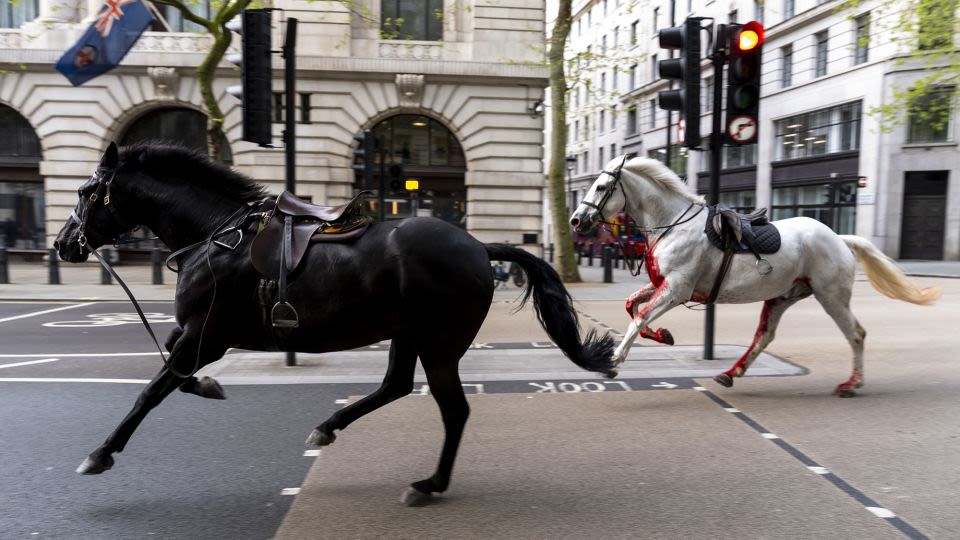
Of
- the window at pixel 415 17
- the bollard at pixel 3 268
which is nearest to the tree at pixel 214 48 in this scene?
the bollard at pixel 3 268

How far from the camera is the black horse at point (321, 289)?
3.58 metres

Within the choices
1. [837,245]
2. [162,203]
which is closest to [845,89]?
[837,245]

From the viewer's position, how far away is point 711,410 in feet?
17.4

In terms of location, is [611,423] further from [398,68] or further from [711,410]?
[398,68]

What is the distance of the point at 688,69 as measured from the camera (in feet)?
23.0

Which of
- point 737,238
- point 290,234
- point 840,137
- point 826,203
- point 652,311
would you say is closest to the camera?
point 290,234

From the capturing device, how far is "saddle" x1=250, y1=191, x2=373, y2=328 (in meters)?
3.64

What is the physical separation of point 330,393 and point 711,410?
3.47m

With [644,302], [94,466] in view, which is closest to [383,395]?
[94,466]

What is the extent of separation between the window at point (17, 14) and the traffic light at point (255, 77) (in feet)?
68.6

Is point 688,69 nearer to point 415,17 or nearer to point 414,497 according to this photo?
point 414,497

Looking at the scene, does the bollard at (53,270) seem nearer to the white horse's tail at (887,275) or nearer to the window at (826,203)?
the white horse's tail at (887,275)

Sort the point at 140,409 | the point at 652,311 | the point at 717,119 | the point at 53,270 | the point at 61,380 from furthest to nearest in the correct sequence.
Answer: the point at 53,270, the point at 717,119, the point at 61,380, the point at 652,311, the point at 140,409

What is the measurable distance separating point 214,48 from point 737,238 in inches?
499
